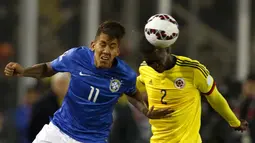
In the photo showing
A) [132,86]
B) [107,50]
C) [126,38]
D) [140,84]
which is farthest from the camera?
[126,38]

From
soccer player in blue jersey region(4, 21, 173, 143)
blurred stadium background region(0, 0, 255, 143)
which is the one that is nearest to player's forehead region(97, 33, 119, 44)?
soccer player in blue jersey region(4, 21, 173, 143)

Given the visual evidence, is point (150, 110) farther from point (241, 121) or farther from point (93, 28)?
point (93, 28)

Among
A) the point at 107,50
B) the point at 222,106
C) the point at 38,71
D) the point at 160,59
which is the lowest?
the point at 222,106

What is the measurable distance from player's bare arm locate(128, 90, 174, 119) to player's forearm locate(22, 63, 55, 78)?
773 mm

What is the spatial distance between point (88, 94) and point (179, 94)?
2.75 ft

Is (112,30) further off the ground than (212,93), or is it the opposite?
(112,30)

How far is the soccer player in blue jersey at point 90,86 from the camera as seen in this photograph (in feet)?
26.0

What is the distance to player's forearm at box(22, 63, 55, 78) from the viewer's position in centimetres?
785

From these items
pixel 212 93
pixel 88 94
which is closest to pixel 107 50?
pixel 88 94

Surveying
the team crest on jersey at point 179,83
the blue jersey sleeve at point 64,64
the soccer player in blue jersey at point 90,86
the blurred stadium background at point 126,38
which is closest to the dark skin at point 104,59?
the soccer player in blue jersey at point 90,86

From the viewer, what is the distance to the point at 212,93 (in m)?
8.26

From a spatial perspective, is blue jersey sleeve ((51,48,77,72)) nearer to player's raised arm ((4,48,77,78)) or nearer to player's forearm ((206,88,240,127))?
player's raised arm ((4,48,77,78))

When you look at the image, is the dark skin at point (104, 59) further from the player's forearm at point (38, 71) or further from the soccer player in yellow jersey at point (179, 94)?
the soccer player in yellow jersey at point (179, 94)

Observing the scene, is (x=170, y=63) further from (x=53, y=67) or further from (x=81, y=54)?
(x=53, y=67)
